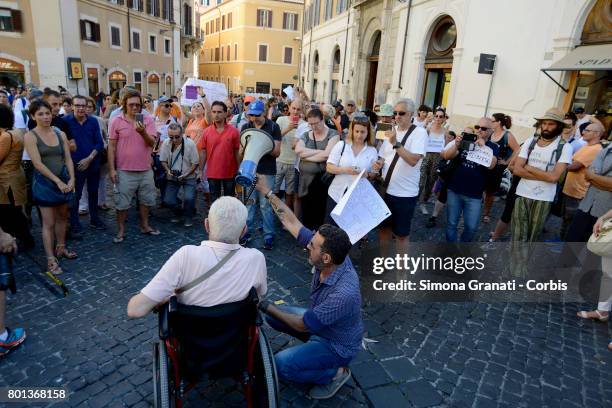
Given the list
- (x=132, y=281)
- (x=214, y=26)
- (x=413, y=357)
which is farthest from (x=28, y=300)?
(x=214, y=26)

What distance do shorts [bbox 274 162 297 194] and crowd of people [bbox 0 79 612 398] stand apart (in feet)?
0.06

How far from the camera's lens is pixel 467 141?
4391 millimetres

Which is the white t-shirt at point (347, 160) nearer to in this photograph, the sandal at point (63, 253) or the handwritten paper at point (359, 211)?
the handwritten paper at point (359, 211)

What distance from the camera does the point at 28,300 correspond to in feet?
11.9

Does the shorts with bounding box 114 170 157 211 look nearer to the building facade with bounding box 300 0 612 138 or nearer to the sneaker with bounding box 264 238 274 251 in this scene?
the sneaker with bounding box 264 238 274 251

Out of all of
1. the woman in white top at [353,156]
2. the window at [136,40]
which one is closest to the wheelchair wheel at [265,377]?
the woman in white top at [353,156]

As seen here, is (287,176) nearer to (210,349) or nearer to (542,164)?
(542,164)

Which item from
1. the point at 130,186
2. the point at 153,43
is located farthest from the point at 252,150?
the point at 153,43

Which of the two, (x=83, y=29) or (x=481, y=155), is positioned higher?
(x=83, y=29)

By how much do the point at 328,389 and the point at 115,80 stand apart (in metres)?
25.1

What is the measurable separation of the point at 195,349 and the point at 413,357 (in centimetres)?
187

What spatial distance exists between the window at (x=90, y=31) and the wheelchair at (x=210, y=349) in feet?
73.5

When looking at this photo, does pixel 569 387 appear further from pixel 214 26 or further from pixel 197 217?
pixel 214 26

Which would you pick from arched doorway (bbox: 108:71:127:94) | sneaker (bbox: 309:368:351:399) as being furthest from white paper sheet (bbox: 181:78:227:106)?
arched doorway (bbox: 108:71:127:94)
